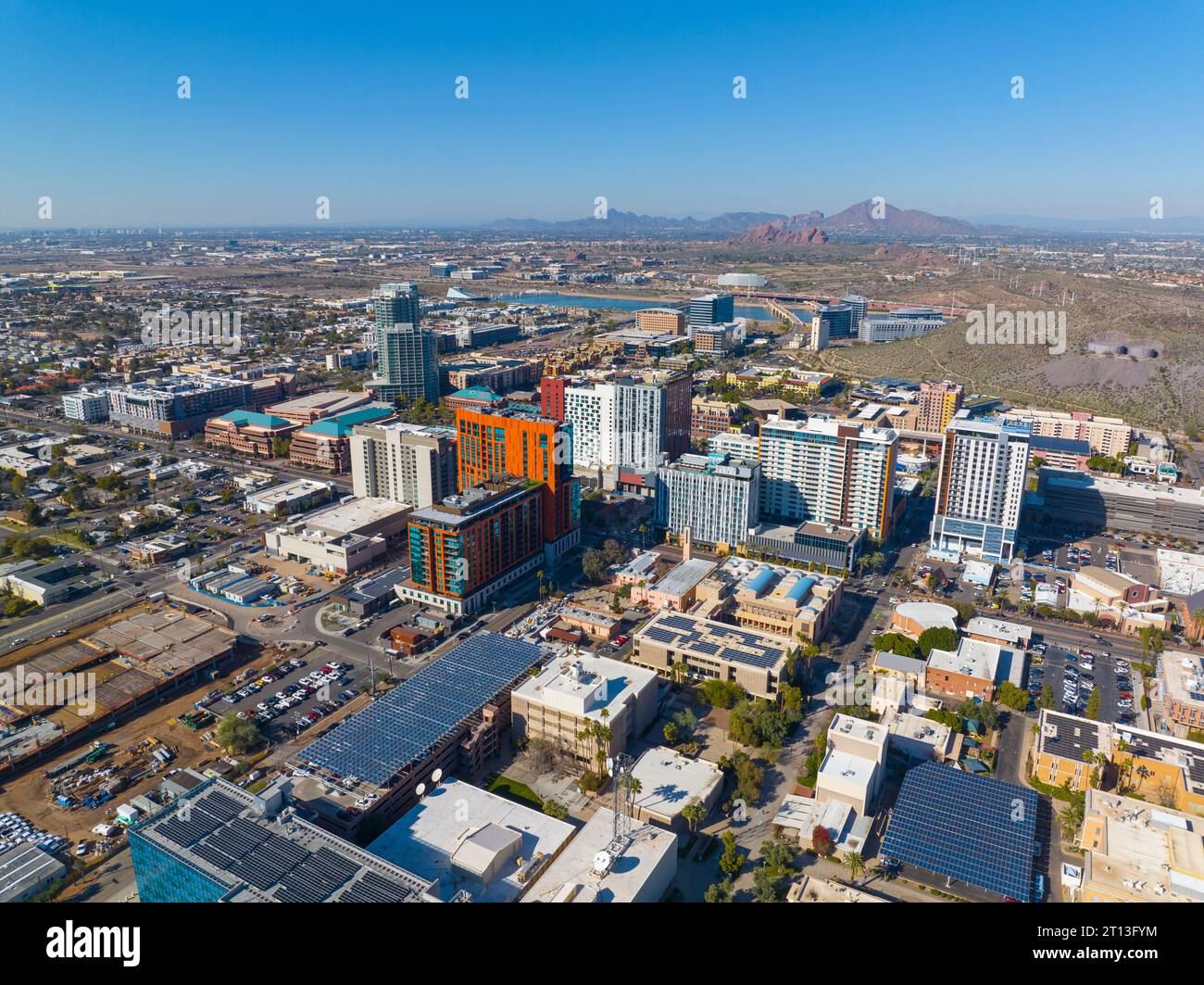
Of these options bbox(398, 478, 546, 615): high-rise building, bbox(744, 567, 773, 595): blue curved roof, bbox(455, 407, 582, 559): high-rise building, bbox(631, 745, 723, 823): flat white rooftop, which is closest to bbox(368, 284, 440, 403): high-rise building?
bbox(455, 407, 582, 559): high-rise building

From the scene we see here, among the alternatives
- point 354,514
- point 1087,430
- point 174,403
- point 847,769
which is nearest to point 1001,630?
point 847,769

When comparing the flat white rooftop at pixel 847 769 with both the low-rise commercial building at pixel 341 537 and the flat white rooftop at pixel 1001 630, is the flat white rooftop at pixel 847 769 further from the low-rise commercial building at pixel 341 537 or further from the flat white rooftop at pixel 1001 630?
the low-rise commercial building at pixel 341 537

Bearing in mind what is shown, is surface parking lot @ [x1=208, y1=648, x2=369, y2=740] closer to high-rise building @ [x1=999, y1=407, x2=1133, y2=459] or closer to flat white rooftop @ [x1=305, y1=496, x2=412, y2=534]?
flat white rooftop @ [x1=305, y1=496, x2=412, y2=534]

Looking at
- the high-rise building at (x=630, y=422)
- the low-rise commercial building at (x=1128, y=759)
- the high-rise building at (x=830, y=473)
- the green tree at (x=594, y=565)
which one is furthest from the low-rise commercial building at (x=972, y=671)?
the high-rise building at (x=630, y=422)

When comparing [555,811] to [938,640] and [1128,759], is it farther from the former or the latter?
[938,640]

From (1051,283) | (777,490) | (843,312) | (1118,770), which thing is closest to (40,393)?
(777,490)

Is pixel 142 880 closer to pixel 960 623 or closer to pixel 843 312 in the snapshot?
pixel 960 623
